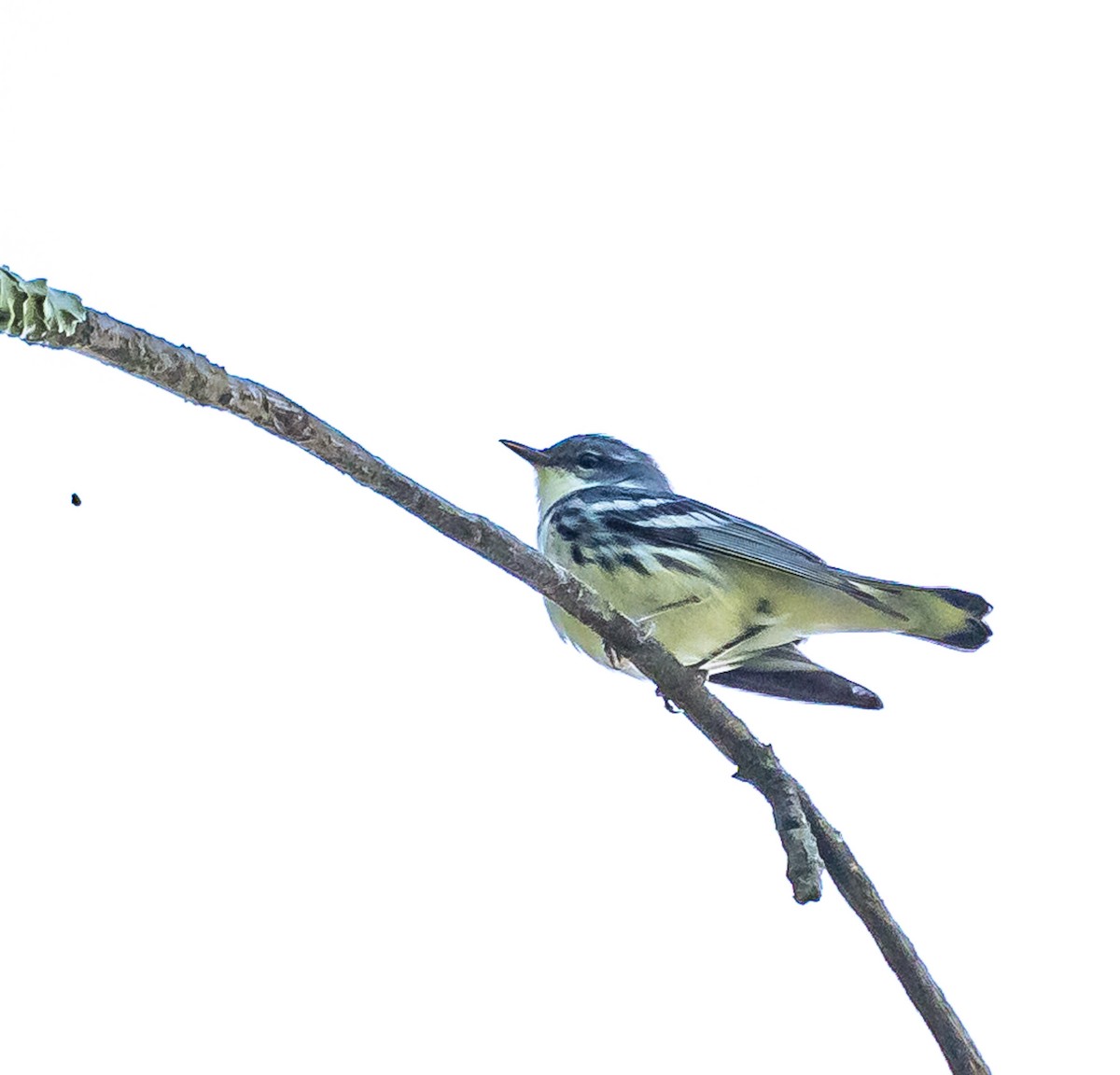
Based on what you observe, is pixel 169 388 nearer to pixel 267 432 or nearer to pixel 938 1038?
pixel 267 432

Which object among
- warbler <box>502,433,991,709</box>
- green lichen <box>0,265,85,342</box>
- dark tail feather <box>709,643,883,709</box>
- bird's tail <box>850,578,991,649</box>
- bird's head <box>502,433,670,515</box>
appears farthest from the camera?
bird's head <box>502,433,670,515</box>

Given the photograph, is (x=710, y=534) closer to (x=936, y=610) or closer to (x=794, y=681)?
(x=794, y=681)

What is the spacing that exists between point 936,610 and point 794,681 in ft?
2.39

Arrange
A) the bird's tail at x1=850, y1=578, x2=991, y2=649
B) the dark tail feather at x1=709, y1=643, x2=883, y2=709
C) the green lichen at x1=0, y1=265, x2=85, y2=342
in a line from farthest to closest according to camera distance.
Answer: the dark tail feather at x1=709, y1=643, x2=883, y2=709 < the bird's tail at x1=850, y1=578, x2=991, y2=649 < the green lichen at x1=0, y1=265, x2=85, y2=342

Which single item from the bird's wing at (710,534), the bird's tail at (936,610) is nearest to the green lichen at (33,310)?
the bird's wing at (710,534)

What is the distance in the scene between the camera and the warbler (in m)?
5.78

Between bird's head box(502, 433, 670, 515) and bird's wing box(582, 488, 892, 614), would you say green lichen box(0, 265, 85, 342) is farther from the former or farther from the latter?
bird's head box(502, 433, 670, 515)

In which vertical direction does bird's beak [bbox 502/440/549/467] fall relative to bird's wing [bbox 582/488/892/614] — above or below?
above

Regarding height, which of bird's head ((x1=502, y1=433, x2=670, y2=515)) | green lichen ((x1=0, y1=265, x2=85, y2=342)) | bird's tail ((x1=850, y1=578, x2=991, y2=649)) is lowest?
green lichen ((x1=0, y1=265, x2=85, y2=342))

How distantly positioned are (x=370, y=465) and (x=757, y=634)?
3344 mm

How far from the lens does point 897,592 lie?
5.75 meters

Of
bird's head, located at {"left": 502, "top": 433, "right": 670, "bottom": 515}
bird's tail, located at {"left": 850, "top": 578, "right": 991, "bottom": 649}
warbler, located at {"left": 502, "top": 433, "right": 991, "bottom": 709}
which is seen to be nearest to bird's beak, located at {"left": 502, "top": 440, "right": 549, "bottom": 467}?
bird's head, located at {"left": 502, "top": 433, "right": 670, "bottom": 515}

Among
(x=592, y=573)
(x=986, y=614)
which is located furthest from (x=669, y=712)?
(x=986, y=614)

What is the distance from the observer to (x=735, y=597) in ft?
19.6
